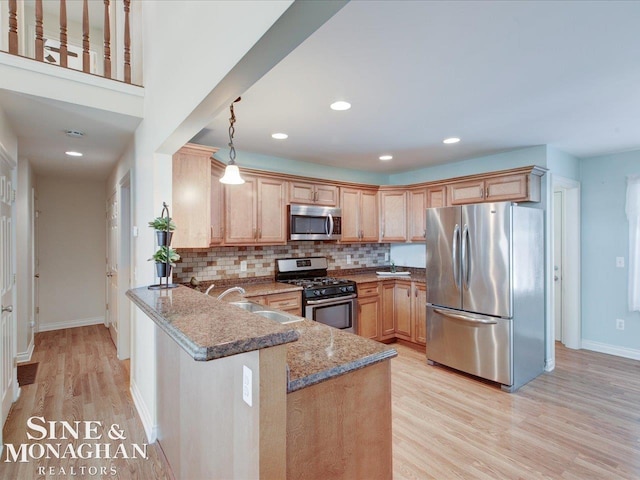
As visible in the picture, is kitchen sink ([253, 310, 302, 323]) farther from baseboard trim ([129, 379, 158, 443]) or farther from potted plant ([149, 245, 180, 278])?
baseboard trim ([129, 379, 158, 443])

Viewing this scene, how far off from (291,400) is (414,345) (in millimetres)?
3619

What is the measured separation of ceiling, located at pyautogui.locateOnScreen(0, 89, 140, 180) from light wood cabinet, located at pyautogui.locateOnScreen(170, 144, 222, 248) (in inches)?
18.1

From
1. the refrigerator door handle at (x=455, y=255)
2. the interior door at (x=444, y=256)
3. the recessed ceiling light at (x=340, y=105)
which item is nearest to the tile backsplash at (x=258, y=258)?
the interior door at (x=444, y=256)

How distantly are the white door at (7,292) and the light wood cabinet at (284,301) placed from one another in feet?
6.25

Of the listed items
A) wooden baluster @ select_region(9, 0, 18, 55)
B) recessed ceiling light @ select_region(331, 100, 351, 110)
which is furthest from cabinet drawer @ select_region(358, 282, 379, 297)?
wooden baluster @ select_region(9, 0, 18, 55)

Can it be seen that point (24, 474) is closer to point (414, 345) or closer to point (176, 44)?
point (176, 44)

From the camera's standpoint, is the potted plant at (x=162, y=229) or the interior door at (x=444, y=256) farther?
the interior door at (x=444, y=256)

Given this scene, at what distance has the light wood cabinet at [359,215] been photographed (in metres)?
4.58

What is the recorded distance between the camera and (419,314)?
14.2 feet

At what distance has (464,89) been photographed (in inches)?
90.0

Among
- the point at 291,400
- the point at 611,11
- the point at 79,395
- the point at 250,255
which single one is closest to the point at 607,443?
the point at 291,400

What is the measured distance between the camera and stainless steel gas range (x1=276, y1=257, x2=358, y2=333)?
3748mm

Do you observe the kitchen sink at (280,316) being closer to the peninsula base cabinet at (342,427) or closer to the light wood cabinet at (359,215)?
the peninsula base cabinet at (342,427)

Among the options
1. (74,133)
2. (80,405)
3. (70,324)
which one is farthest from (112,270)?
(74,133)
